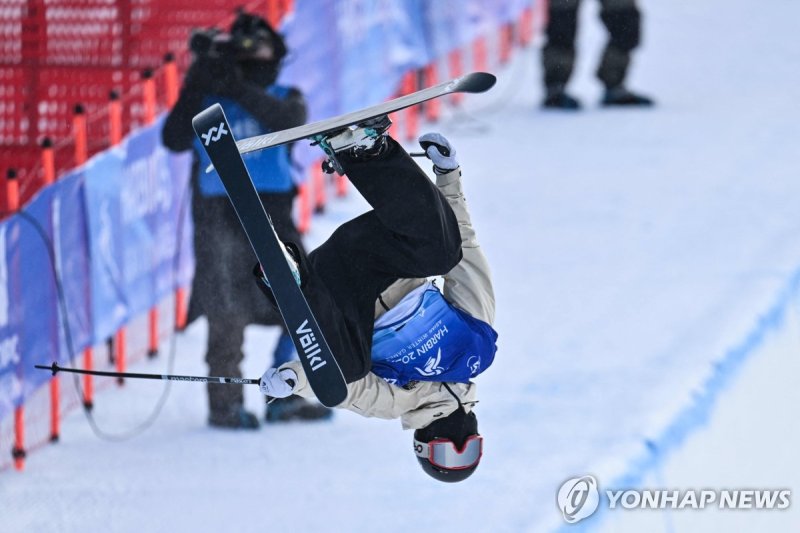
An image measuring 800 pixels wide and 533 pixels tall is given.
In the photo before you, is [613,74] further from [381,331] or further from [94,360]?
[381,331]

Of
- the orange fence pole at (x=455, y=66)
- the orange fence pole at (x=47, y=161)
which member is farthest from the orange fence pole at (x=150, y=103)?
the orange fence pole at (x=455, y=66)

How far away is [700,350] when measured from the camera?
751cm

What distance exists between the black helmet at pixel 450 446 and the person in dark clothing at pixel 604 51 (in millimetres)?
7430

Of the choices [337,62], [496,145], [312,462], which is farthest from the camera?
[496,145]

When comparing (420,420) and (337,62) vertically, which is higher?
(420,420)

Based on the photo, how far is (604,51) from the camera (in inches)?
467

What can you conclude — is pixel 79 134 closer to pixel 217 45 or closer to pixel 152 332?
pixel 217 45

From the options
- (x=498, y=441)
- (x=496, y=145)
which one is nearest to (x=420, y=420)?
(x=498, y=441)

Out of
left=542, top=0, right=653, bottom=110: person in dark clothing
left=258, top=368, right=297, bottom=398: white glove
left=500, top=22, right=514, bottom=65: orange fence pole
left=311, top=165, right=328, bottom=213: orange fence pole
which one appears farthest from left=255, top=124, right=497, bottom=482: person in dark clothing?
left=500, top=22, right=514, bottom=65: orange fence pole

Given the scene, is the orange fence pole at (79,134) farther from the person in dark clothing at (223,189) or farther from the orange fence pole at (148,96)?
the orange fence pole at (148,96)

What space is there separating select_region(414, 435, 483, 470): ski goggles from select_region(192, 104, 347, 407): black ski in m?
0.58

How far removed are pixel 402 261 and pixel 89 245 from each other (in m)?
3.11

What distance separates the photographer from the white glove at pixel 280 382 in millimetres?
4047

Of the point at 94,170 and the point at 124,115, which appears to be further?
the point at 124,115
